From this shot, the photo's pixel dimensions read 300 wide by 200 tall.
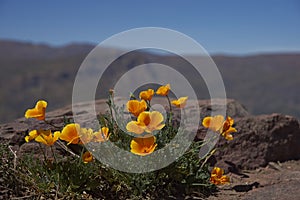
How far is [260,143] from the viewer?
416 centimetres

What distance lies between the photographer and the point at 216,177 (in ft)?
10.0

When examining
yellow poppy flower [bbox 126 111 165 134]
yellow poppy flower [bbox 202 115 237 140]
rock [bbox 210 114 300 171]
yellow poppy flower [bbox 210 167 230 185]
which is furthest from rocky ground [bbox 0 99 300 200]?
yellow poppy flower [bbox 126 111 165 134]

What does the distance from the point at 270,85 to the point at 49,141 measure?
172 metres

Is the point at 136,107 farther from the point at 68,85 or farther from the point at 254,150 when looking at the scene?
the point at 68,85

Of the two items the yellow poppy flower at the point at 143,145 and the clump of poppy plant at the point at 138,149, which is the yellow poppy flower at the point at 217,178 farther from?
the yellow poppy flower at the point at 143,145

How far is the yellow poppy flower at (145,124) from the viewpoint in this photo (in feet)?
8.57

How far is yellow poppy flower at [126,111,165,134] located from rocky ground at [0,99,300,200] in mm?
899

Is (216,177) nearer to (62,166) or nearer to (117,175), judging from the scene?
(117,175)

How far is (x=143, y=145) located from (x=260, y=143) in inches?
80.4

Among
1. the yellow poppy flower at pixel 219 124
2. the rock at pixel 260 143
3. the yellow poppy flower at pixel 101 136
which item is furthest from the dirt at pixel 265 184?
the yellow poppy flower at pixel 101 136

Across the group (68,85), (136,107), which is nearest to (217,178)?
(136,107)

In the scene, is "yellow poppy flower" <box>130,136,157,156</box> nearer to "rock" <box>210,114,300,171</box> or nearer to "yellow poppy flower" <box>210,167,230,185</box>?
"yellow poppy flower" <box>210,167,230,185</box>

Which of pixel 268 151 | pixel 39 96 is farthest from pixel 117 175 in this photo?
pixel 39 96

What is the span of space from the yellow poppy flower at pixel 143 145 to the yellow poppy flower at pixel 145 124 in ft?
0.20
